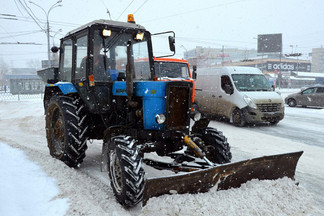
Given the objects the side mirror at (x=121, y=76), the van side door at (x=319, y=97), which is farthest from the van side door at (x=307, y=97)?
the side mirror at (x=121, y=76)

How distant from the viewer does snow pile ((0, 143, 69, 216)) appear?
3.28m

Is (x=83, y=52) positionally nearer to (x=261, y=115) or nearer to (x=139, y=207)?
(x=139, y=207)

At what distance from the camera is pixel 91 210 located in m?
3.29

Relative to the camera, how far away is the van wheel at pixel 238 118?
9797 mm

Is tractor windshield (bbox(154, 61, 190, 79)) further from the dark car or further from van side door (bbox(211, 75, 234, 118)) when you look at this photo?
the dark car

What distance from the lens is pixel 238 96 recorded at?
987 cm

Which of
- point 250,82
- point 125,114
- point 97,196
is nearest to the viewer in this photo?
point 97,196

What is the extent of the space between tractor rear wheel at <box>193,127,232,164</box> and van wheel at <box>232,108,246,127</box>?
18.2 feet

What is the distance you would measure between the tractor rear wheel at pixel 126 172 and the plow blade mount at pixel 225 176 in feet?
1.27

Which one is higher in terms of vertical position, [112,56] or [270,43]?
[270,43]

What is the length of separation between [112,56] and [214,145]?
7.36 feet

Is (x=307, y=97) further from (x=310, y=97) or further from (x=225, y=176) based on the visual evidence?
(x=225, y=176)

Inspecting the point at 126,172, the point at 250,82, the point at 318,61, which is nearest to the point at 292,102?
the point at 250,82

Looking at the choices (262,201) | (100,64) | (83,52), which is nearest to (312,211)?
(262,201)
